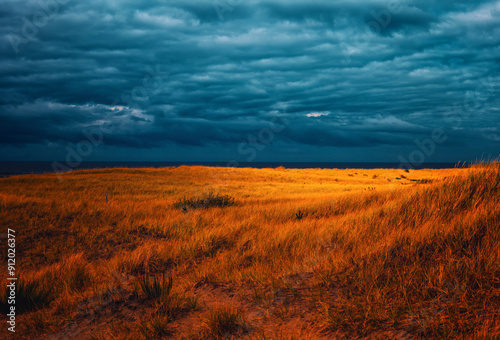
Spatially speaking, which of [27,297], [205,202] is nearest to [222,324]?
[27,297]

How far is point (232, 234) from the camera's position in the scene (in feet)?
31.0

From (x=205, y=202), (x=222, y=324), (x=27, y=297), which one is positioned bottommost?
(x=27, y=297)

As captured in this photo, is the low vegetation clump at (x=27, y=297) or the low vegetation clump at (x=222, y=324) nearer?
the low vegetation clump at (x=222, y=324)

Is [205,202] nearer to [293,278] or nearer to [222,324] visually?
[293,278]

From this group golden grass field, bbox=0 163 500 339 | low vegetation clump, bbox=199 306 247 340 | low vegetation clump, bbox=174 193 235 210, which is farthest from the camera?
low vegetation clump, bbox=174 193 235 210

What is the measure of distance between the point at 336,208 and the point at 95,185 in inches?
786

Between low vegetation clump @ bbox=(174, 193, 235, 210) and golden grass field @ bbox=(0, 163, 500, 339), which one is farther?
low vegetation clump @ bbox=(174, 193, 235, 210)

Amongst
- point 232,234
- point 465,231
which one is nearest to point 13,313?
point 232,234

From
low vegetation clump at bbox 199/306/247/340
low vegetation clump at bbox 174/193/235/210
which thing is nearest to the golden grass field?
low vegetation clump at bbox 199/306/247/340

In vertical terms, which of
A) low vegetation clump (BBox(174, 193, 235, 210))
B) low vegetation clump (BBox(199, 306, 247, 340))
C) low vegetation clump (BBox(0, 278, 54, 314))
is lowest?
low vegetation clump (BBox(0, 278, 54, 314))

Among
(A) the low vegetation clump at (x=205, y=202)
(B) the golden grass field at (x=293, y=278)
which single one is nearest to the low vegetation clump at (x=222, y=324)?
(B) the golden grass field at (x=293, y=278)

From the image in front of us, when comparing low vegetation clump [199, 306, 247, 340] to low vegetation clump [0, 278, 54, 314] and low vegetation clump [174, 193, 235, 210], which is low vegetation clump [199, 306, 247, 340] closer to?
low vegetation clump [0, 278, 54, 314]

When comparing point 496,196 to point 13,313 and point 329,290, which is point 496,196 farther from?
point 13,313

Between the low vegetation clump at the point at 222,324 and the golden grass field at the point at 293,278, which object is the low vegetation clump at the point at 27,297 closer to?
the golden grass field at the point at 293,278
